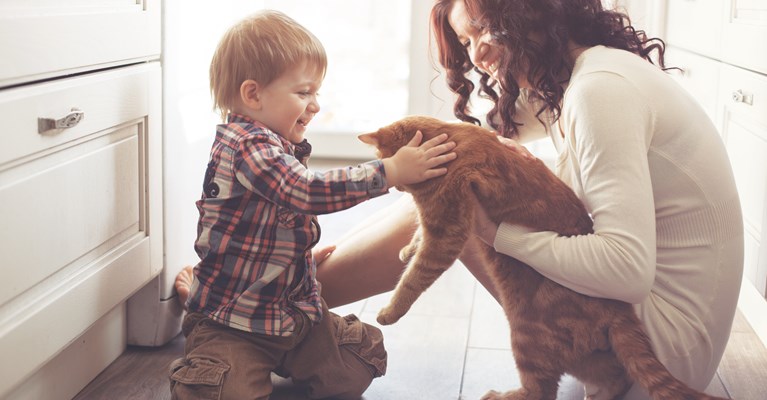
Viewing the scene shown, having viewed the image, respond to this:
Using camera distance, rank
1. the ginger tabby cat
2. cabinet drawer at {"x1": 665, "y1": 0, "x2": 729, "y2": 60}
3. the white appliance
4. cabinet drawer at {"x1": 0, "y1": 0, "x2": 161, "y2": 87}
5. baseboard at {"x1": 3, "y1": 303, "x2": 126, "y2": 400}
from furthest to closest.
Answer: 1. cabinet drawer at {"x1": 665, "y1": 0, "x2": 729, "y2": 60}
2. the white appliance
3. baseboard at {"x1": 3, "y1": 303, "x2": 126, "y2": 400}
4. the ginger tabby cat
5. cabinet drawer at {"x1": 0, "y1": 0, "x2": 161, "y2": 87}

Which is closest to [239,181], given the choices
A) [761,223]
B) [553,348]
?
[553,348]

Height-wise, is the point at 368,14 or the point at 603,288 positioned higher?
the point at 368,14

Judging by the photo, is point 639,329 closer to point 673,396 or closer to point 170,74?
point 673,396

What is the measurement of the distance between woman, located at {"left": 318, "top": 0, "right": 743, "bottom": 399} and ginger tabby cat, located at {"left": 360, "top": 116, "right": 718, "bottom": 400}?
0.03 meters

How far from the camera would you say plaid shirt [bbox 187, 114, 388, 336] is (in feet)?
4.75

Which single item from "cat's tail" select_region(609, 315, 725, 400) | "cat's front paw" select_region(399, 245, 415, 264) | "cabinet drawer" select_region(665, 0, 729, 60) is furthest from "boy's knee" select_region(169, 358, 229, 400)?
"cabinet drawer" select_region(665, 0, 729, 60)

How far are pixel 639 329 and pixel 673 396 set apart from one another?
0.12m

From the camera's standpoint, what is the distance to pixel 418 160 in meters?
1.35

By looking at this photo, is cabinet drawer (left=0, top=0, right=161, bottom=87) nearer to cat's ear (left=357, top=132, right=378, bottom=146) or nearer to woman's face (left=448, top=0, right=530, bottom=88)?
cat's ear (left=357, top=132, right=378, bottom=146)

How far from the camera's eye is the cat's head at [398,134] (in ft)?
4.60

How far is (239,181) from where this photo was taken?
147 centimetres

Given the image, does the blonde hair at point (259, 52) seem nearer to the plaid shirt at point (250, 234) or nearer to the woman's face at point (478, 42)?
the plaid shirt at point (250, 234)

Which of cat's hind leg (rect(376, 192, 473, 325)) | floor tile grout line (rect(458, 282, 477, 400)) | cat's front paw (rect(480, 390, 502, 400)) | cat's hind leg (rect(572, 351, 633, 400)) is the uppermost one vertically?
cat's hind leg (rect(376, 192, 473, 325))

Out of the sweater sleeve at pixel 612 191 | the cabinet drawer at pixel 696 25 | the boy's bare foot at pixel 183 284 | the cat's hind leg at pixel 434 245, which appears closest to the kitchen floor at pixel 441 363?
the boy's bare foot at pixel 183 284
